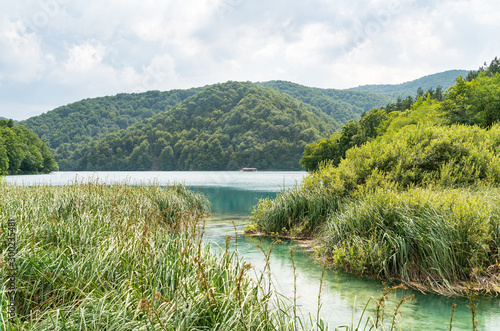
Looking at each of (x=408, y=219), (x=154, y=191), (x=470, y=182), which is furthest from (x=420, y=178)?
(x=154, y=191)

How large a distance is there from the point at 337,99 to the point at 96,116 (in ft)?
297

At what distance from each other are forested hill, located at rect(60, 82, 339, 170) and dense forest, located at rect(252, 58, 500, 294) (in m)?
78.3

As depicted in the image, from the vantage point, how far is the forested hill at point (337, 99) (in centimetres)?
12181

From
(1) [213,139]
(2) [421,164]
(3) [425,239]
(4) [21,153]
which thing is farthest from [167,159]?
(3) [425,239]

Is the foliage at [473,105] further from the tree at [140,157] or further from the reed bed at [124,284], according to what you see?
the tree at [140,157]

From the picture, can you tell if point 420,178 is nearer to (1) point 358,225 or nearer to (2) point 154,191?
(1) point 358,225

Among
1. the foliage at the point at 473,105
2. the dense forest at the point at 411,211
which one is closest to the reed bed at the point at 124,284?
the dense forest at the point at 411,211

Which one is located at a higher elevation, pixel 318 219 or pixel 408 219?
pixel 408 219

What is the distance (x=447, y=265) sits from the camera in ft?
20.9

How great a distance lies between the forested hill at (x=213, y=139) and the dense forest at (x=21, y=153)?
2099 cm

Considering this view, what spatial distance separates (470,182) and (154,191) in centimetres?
1058

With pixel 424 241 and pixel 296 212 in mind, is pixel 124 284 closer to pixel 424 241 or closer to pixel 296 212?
pixel 424 241

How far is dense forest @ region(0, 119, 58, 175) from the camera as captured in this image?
54100 mm

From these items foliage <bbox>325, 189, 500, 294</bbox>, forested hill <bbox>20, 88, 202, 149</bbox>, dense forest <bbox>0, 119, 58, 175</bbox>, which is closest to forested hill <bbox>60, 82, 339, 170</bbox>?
forested hill <bbox>20, 88, 202, 149</bbox>
